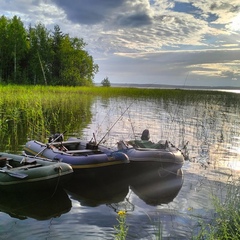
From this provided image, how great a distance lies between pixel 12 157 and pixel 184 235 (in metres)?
4.19

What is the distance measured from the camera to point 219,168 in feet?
28.9

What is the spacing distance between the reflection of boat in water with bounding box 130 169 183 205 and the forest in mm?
35339

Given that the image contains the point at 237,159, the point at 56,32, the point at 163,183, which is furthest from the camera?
the point at 56,32

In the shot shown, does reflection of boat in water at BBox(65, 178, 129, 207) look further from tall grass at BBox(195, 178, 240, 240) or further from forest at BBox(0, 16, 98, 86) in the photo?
forest at BBox(0, 16, 98, 86)

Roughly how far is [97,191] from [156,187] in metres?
1.44

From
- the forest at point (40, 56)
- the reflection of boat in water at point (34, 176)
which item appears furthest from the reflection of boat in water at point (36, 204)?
the forest at point (40, 56)

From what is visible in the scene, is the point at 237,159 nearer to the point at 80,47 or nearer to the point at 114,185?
the point at 114,185

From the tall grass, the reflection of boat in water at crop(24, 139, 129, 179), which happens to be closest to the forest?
the reflection of boat in water at crop(24, 139, 129, 179)

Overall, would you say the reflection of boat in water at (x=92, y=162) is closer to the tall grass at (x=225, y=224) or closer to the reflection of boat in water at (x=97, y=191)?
the reflection of boat in water at (x=97, y=191)

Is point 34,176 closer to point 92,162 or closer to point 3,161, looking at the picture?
point 3,161

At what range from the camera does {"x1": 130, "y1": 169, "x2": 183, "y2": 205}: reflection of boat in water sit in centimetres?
666

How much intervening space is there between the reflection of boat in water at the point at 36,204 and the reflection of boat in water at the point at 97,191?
0.98ft

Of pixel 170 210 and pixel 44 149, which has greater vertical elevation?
pixel 44 149

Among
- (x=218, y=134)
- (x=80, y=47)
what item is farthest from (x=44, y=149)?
(x=80, y=47)
